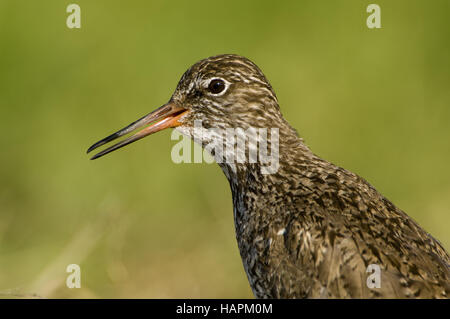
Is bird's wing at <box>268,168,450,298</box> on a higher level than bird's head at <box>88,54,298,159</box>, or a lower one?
lower

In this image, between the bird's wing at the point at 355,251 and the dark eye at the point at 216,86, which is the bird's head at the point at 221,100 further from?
the bird's wing at the point at 355,251

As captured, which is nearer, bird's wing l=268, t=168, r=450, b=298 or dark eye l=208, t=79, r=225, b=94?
bird's wing l=268, t=168, r=450, b=298

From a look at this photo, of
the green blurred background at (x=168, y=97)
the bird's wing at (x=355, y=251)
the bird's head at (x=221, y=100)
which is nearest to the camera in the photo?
the bird's wing at (x=355, y=251)

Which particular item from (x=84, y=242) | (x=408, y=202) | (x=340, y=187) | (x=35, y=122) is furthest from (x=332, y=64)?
(x=340, y=187)

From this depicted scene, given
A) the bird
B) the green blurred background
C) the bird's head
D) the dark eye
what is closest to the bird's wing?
→ the bird

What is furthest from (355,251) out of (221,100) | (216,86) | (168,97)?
(168,97)

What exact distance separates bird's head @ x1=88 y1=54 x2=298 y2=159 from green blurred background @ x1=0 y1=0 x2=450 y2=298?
291 cm

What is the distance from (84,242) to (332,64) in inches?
196

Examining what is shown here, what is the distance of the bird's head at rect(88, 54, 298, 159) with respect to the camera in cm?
655

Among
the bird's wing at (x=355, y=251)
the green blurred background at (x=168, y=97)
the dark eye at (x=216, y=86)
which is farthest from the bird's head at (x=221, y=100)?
the green blurred background at (x=168, y=97)

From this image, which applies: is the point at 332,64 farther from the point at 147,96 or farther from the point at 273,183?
the point at 273,183

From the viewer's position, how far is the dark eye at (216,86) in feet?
21.6

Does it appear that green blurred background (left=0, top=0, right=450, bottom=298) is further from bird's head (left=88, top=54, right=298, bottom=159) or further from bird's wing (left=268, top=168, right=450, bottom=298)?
bird's wing (left=268, top=168, right=450, bottom=298)

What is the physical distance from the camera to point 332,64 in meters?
11.6
